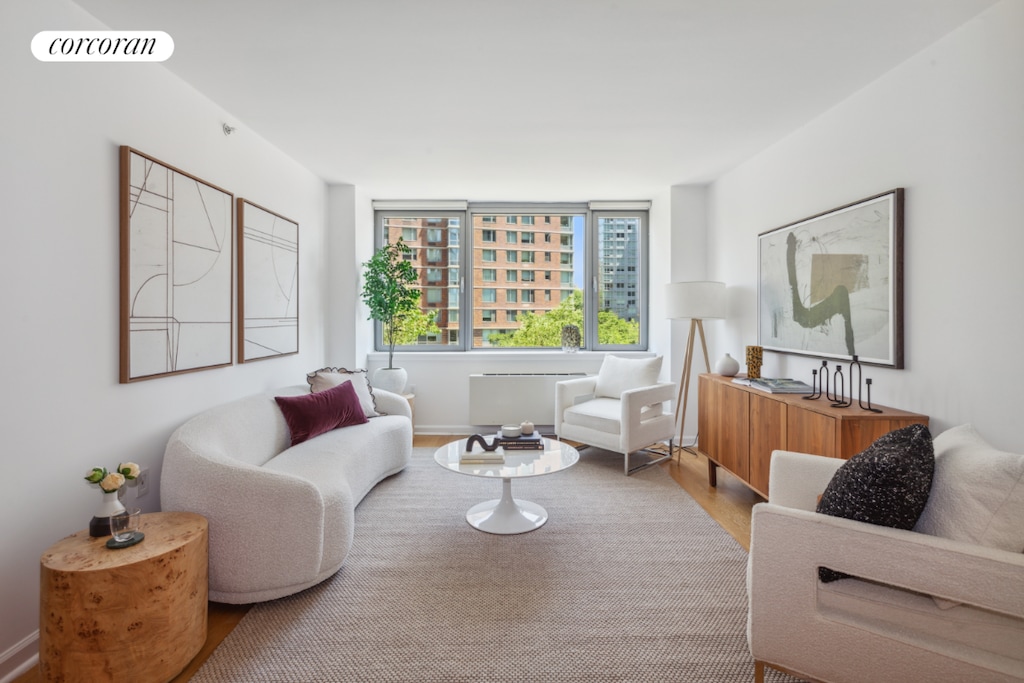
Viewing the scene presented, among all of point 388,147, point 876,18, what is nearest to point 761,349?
point 876,18

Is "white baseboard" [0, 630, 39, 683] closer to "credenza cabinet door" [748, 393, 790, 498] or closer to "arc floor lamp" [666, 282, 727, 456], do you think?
"credenza cabinet door" [748, 393, 790, 498]

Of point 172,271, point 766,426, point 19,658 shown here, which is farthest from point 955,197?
point 19,658

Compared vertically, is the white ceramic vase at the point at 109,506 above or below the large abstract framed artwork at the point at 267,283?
below

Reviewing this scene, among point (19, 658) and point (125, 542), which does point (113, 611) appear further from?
point (19, 658)

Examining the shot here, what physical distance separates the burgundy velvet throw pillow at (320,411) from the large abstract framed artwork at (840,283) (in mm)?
3198

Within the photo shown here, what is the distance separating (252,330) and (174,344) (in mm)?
775

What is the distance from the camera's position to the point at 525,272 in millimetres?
5402

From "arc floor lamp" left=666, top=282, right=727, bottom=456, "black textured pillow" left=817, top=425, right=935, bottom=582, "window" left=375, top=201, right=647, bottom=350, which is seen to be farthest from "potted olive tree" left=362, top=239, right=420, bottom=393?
"black textured pillow" left=817, top=425, right=935, bottom=582

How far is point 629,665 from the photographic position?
170 centimetres

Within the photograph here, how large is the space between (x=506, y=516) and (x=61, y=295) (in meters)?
2.37

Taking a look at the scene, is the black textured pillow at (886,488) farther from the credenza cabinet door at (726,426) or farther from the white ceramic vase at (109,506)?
the white ceramic vase at (109,506)

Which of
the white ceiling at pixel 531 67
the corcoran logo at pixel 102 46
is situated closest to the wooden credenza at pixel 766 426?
the white ceiling at pixel 531 67

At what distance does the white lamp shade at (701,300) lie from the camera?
13.1 feet

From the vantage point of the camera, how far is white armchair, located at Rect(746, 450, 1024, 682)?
4.09 feet
